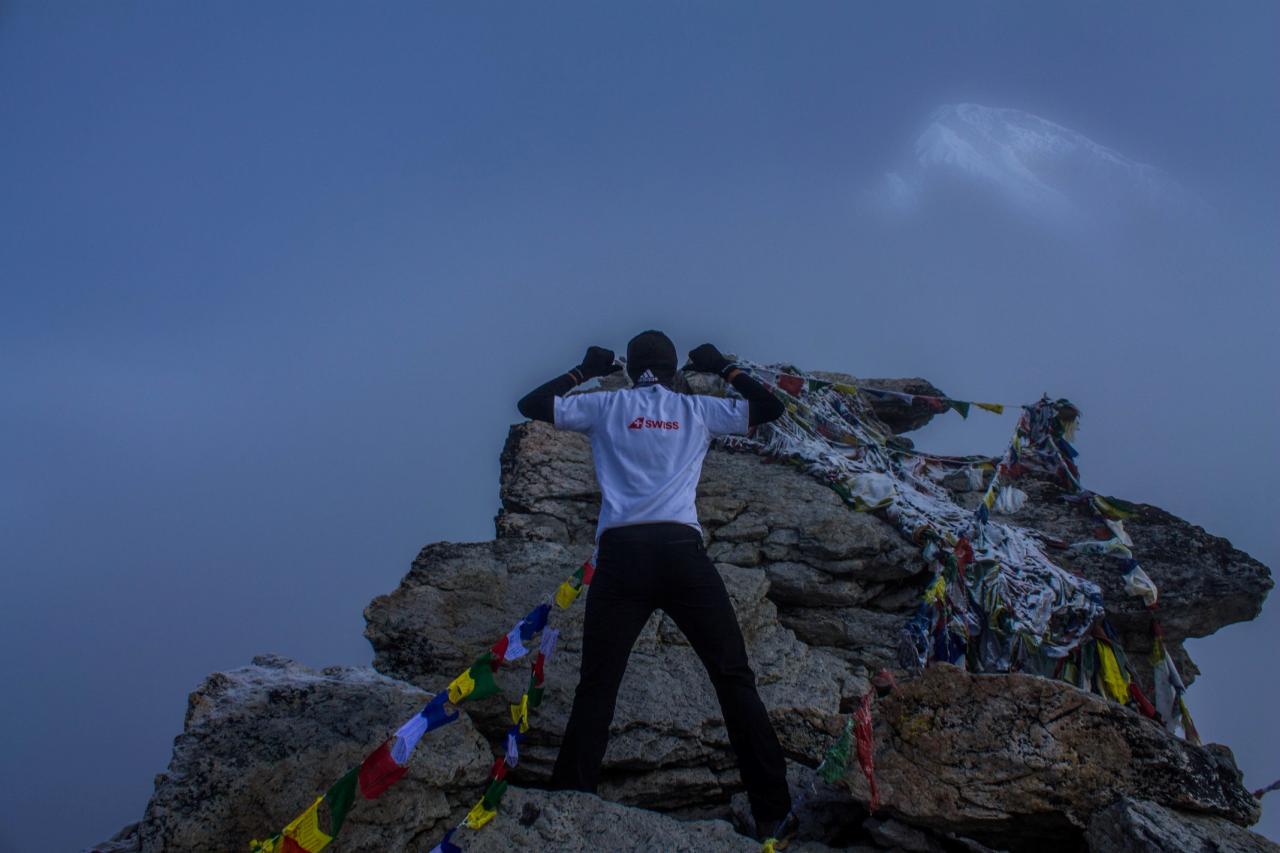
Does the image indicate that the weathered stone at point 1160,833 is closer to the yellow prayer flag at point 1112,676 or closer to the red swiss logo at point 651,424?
the yellow prayer flag at point 1112,676

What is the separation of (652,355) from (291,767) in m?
3.52

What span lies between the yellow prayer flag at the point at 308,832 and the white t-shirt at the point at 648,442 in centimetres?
221

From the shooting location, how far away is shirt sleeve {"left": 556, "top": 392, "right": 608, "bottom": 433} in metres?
5.97

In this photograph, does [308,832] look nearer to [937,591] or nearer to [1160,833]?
[1160,833]

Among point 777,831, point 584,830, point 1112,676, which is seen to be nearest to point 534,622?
point 584,830

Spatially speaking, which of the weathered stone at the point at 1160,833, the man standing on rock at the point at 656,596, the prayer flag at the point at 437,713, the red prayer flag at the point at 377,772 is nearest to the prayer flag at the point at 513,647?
the prayer flag at the point at 437,713

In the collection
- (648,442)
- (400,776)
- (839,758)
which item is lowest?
(839,758)

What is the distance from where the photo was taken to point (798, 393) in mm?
11055

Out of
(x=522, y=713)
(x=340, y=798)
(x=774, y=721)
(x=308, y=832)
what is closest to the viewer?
(x=308, y=832)

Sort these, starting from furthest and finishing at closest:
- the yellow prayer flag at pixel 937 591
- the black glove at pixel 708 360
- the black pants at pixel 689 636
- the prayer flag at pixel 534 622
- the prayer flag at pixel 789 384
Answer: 1. the prayer flag at pixel 789 384
2. the yellow prayer flag at pixel 937 591
3. the black glove at pixel 708 360
4. the prayer flag at pixel 534 622
5. the black pants at pixel 689 636

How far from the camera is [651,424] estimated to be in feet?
19.0

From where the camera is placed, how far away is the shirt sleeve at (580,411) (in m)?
5.97

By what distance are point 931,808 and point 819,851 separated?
2.40 ft

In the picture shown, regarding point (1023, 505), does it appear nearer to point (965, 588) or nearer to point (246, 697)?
point (965, 588)
